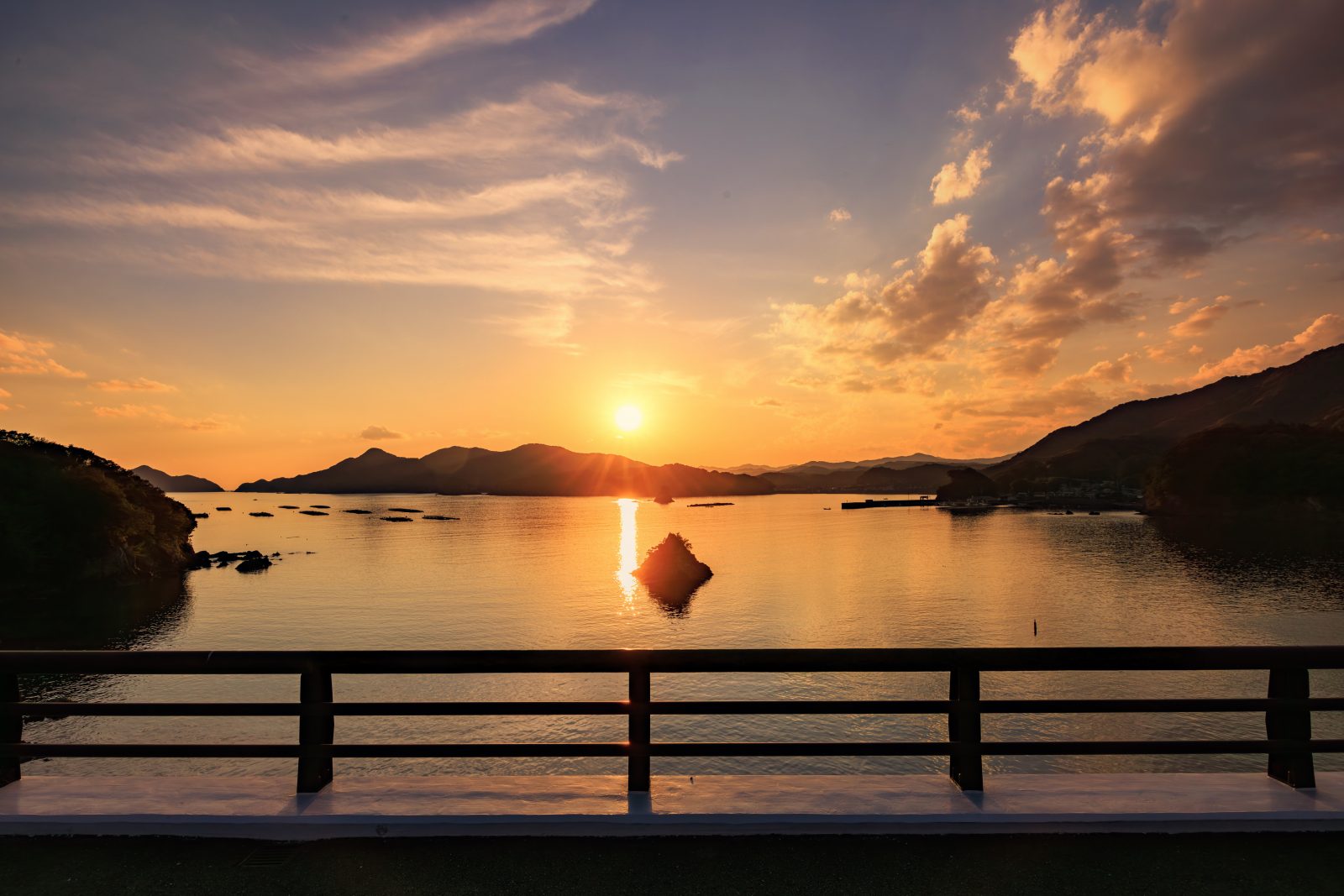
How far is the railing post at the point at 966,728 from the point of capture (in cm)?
643

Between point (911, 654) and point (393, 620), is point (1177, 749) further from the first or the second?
point (393, 620)

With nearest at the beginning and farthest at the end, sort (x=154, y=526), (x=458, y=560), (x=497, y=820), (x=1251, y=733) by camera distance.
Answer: (x=497, y=820) → (x=1251, y=733) → (x=154, y=526) → (x=458, y=560)

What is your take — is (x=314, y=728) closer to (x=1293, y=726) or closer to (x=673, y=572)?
(x=1293, y=726)

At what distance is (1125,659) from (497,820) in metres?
6.05

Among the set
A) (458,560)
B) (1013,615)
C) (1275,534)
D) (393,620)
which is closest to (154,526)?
(458,560)

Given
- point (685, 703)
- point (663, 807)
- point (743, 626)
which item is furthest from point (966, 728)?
point (743, 626)

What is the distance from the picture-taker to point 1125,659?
6.49 m

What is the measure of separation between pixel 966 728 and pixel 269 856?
6377 mm

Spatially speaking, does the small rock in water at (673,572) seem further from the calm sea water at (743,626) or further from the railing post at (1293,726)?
the railing post at (1293,726)

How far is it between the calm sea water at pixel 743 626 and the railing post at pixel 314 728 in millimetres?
27395

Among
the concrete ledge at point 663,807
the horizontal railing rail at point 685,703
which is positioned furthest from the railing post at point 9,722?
the concrete ledge at point 663,807

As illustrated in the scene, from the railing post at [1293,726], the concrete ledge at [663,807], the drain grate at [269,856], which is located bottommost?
the drain grate at [269,856]

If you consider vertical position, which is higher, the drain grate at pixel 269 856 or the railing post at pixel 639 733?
the railing post at pixel 639 733

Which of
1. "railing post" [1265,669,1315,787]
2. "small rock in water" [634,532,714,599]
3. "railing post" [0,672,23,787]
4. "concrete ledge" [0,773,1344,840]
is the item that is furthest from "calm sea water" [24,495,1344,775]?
"railing post" [1265,669,1315,787]
